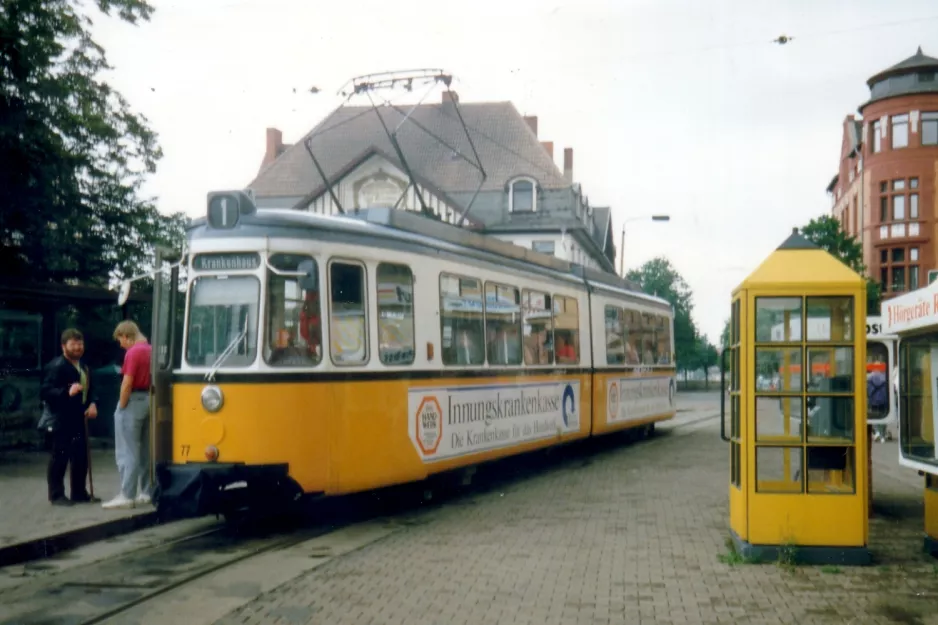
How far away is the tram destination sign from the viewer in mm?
9742

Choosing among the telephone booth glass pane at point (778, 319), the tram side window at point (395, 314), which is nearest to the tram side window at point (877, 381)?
the telephone booth glass pane at point (778, 319)

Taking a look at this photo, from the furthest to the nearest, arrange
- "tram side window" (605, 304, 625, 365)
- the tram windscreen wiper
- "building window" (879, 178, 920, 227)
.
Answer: "building window" (879, 178, 920, 227)
"tram side window" (605, 304, 625, 365)
the tram windscreen wiper

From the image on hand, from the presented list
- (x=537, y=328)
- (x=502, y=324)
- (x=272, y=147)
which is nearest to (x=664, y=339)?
(x=537, y=328)

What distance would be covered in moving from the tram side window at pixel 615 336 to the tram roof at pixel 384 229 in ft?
9.35

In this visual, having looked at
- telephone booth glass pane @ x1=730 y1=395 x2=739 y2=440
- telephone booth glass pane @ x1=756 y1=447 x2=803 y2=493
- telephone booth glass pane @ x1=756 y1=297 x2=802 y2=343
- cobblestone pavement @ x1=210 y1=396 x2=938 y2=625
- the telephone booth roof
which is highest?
the telephone booth roof

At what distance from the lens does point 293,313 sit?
9.80 m

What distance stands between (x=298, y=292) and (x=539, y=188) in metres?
49.1

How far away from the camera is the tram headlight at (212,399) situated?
9562 millimetres

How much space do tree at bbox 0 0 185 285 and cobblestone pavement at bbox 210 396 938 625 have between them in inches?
341

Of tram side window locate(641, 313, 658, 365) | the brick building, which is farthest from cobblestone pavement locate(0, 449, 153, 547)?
the brick building

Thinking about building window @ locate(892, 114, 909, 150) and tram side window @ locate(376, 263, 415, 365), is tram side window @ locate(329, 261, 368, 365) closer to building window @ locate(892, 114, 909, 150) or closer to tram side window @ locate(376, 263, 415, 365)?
tram side window @ locate(376, 263, 415, 365)

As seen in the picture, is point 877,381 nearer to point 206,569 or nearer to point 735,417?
point 735,417

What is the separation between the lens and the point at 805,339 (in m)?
8.41

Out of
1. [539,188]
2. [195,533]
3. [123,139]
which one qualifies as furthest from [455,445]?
[539,188]
